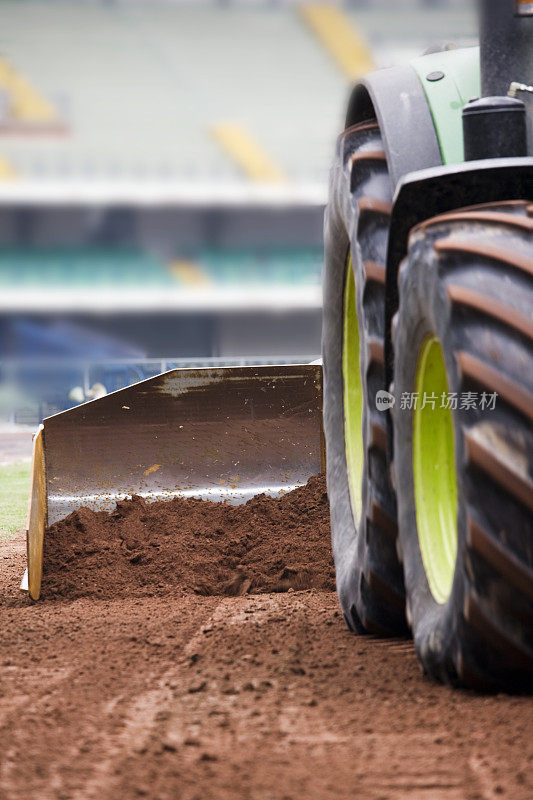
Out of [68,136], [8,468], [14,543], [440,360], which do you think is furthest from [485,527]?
[68,136]

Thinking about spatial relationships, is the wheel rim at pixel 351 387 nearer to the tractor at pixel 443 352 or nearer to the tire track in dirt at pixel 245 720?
the tractor at pixel 443 352

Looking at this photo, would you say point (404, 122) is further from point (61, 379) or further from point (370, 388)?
point (61, 379)

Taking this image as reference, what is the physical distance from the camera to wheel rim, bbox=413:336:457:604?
234 centimetres

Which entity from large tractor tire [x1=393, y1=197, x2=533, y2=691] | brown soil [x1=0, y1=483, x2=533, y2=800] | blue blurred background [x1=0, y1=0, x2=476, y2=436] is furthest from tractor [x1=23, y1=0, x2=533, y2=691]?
blue blurred background [x1=0, y1=0, x2=476, y2=436]

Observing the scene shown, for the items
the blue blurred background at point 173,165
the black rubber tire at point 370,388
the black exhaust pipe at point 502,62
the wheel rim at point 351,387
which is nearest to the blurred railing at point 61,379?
the blue blurred background at point 173,165

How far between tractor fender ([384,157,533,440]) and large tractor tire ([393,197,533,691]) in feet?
0.32

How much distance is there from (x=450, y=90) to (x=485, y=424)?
131cm

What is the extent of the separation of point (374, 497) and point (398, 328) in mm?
563

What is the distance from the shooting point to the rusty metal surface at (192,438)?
15.3ft

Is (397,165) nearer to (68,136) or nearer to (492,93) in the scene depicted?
(492,93)

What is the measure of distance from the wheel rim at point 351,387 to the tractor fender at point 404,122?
0.76 metres

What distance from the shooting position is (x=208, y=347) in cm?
2806

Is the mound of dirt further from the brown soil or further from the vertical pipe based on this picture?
the vertical pipe

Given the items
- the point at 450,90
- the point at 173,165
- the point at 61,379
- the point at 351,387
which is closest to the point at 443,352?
the point at 450,90
